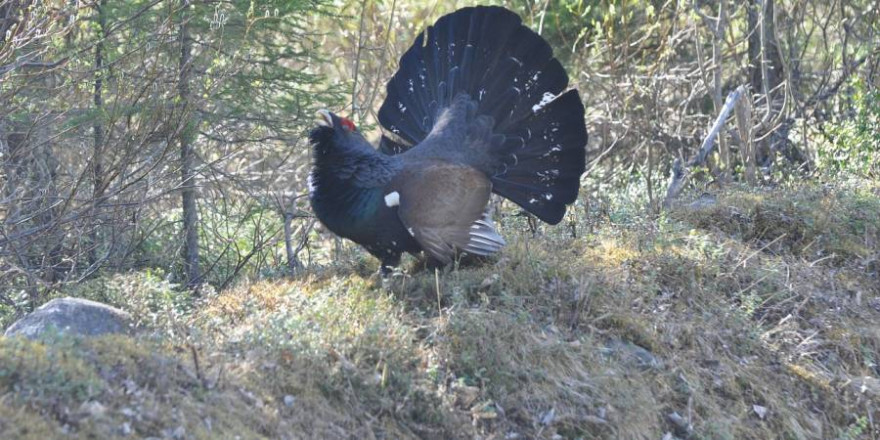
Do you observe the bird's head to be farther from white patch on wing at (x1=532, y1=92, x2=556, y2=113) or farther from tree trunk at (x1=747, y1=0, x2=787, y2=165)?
tree trunk at (x1=747, y1=0, x2=787, y2=165)

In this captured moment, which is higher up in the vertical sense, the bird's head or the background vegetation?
the bird's head

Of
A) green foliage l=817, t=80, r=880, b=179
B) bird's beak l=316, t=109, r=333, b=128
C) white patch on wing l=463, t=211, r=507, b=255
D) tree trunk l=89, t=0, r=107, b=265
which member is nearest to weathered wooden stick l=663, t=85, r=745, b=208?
green foliage l=817, t=80, r=880, b=179

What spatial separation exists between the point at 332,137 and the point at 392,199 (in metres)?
0.73

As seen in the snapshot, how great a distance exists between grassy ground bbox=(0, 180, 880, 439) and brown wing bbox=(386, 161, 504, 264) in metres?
0.22

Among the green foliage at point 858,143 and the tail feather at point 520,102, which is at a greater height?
the tail feather at point 520,102

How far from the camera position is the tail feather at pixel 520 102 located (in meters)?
7.95

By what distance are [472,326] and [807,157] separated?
7.59 metres

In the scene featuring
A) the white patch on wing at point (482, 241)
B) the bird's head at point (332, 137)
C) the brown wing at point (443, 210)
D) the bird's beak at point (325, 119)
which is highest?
the bird's beak at point (325, 119)

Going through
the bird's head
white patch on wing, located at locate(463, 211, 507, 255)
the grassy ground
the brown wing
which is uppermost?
the bird's head

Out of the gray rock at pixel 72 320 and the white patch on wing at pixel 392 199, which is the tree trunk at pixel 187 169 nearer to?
the white patch on wing at pixel 392 199

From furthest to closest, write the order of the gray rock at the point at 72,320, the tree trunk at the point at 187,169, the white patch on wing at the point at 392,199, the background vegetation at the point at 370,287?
the tree trunk at the point at 187,169 → the white patch on wing at the point at 392,199 → the gray rock at the point at 72,320 → the background vegetation at the point at 370,287

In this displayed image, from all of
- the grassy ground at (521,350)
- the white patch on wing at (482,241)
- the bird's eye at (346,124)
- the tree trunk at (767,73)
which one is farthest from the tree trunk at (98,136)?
the tree trunk at (767,73)

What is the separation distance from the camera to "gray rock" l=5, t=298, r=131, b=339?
5438mm

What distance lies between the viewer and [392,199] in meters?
6.97
